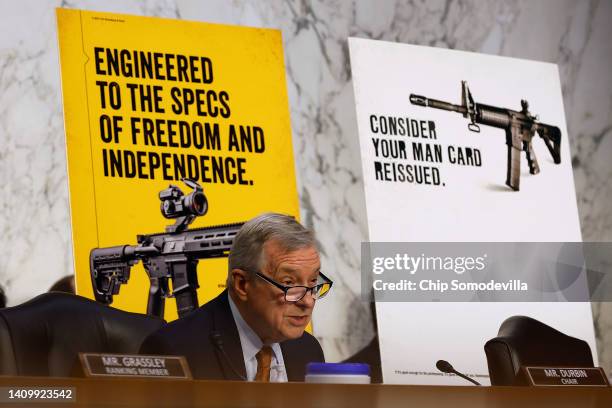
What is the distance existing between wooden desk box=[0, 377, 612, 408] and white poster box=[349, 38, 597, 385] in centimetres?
260

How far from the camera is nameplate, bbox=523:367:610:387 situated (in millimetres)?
1990

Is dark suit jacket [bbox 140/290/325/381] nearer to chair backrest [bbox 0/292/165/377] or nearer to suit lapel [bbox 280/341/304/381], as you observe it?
suit lapel [bbox 280/341/304/381]

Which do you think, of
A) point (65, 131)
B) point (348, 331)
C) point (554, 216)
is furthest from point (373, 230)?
point (65, 131)

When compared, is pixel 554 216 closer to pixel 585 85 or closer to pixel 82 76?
pixel 585 85

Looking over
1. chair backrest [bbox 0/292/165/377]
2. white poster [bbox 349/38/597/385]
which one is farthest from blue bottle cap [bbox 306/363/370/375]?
white poster [bbox 349/38/597/385]

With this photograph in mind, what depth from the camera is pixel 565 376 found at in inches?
80.0

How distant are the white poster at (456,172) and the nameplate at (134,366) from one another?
288 cm

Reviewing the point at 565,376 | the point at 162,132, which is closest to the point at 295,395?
the point at 565,376

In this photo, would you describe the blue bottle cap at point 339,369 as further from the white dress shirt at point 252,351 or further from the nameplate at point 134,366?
the white dress shirt at point 252,351

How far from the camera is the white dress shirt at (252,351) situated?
8.80 feet

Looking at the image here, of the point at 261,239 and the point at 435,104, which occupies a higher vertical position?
the point at 435,104

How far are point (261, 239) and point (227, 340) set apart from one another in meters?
0.29

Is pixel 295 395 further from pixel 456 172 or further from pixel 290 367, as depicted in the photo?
pixel 456 172

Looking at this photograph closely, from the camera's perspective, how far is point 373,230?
467 centimetres
